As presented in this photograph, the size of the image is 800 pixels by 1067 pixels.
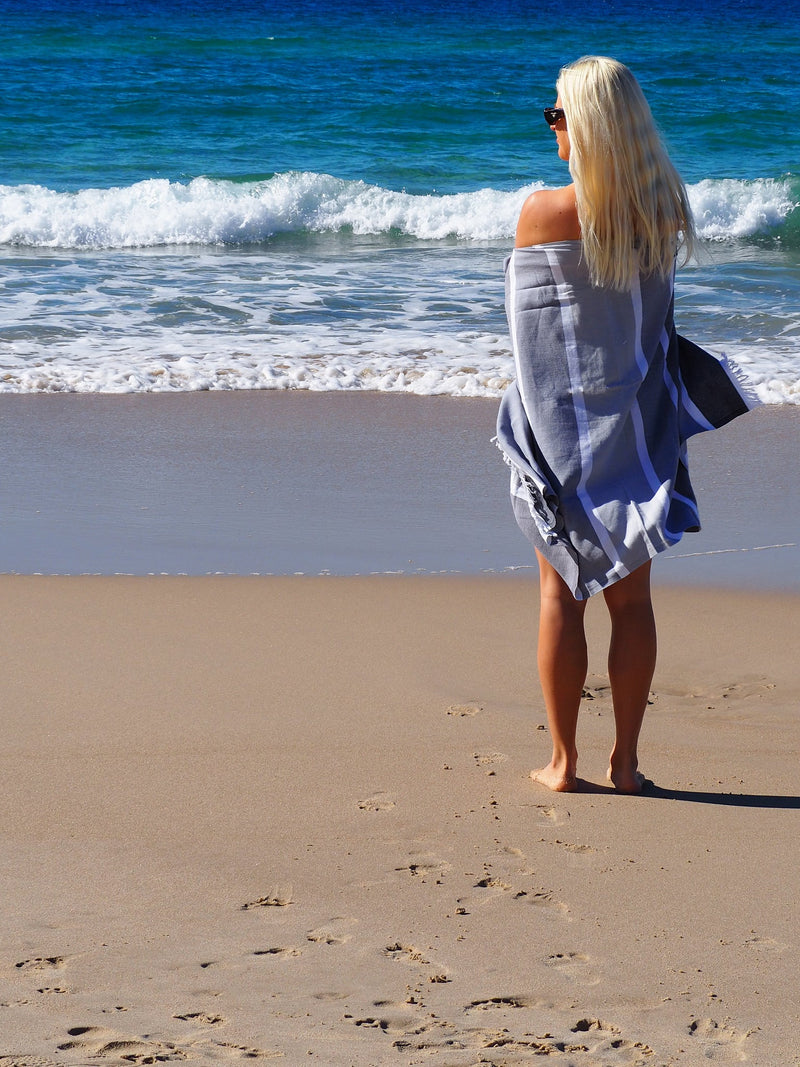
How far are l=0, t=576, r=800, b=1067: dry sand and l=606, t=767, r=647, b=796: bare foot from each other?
47 mm

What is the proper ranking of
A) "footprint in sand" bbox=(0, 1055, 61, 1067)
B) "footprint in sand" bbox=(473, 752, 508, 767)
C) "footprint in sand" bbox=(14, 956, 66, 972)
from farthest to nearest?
1. "footprint in sand" bbox=(473, 752, 508, 767)
2. "footprint in sand" bbox=(14, 956, 66, 972)
3. "footprint in sand" bbox=(0, 1055, 61, 1067)

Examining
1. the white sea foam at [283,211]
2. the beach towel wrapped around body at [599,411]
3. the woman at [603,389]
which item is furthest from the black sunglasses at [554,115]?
the white sea foam at [283,211]

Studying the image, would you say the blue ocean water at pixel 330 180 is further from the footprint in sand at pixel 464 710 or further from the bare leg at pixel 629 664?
the bare leg at pixel 629 664

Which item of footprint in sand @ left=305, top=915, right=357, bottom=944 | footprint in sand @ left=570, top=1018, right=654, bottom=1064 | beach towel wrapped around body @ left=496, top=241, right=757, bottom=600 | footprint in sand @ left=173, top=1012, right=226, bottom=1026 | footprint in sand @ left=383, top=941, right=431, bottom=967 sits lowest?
footprint in sand @ left=305, top=915, right=357, bottom=944

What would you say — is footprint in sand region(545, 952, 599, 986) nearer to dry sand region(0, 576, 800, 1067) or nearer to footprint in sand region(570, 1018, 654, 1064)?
dry sand region(0, 576, 800, 1067)

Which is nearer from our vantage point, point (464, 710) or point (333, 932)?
point (333, 932)

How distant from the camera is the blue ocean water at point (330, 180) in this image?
7.71m

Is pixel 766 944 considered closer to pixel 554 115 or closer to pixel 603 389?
pixel 603 389

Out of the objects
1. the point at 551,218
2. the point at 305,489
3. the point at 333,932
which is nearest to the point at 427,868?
the point at 333,932

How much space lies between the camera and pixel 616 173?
242 cm

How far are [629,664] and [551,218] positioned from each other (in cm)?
106

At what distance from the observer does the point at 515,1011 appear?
1974mm

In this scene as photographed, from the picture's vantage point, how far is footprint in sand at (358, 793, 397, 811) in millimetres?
2707

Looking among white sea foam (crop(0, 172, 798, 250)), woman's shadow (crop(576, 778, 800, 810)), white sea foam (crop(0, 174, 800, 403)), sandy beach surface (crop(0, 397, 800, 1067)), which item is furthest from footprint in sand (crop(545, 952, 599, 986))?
white sea foam (crop(0, 172, 798, 250))
